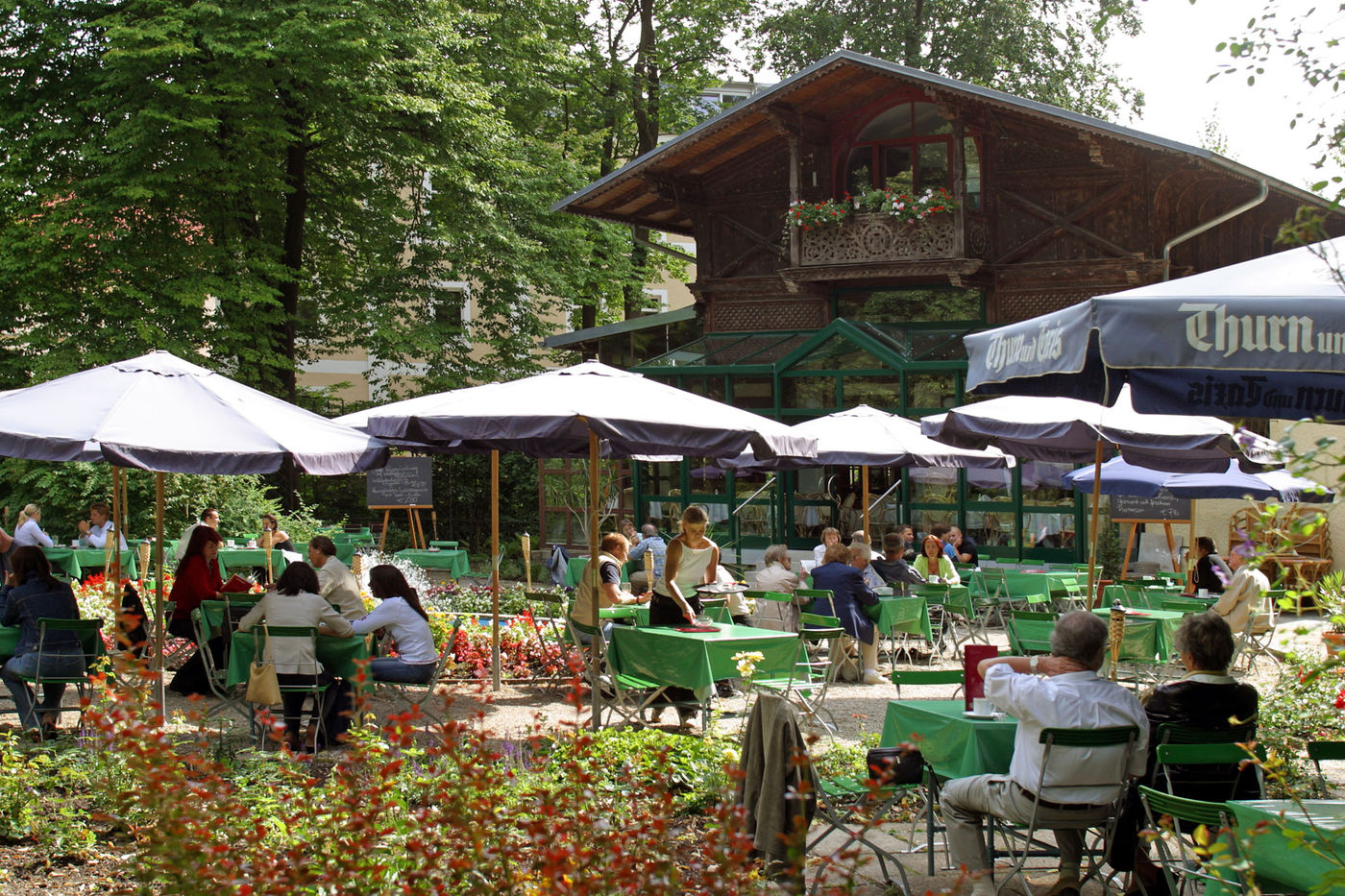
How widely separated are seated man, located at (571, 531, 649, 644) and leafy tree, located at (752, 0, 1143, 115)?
21638mm

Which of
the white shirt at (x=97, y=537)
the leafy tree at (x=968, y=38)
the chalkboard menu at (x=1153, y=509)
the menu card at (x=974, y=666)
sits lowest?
the menu card at (x=974, y=666)

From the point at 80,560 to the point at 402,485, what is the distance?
6.26 m

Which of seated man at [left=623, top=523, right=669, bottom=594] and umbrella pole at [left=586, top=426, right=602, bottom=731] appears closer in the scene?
umbrella pole at [left=586, top=426, right=602, bottom=731]

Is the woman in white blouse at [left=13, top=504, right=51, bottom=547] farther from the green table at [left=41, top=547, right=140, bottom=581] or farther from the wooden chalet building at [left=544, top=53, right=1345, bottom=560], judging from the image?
the wooden chalet building at [left=544, top=53, right=1345, bottom=560]

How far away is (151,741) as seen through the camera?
3629 millimetres

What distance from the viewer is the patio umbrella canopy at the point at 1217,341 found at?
4.61 metres

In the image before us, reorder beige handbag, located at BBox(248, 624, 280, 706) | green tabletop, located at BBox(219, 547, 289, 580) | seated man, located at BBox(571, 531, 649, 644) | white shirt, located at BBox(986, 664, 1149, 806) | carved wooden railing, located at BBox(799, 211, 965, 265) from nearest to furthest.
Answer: white shirt, located at BBox(986, 664, 1149, 806)
beige handbag, located at BBox(248, 624, 280, 706)
seated man, located at BBox(571, 531, 649, 644)
green tabletop, located at BBox(219, 547, 289, 580)
carved wooden railing, located at BBox(799, 211, 965, 265)

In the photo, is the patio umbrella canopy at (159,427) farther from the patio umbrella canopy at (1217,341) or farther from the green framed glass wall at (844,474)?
the green framed glass wall at (844,474)

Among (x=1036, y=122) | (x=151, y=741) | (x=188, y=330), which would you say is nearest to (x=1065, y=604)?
(x=1036, y=122)

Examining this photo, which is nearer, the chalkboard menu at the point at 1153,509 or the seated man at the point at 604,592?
the seated man at the point at 604,592

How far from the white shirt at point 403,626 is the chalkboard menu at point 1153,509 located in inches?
501

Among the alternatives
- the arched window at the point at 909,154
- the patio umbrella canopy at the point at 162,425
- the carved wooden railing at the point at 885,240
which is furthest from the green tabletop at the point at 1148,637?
the arched window at the point at 909,154

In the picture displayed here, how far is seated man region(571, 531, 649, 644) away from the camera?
29.7 feet

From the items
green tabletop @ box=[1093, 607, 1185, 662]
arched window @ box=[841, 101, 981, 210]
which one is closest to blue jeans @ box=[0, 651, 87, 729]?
green tabletop @ box=[1093, 607, 1185, 662]
